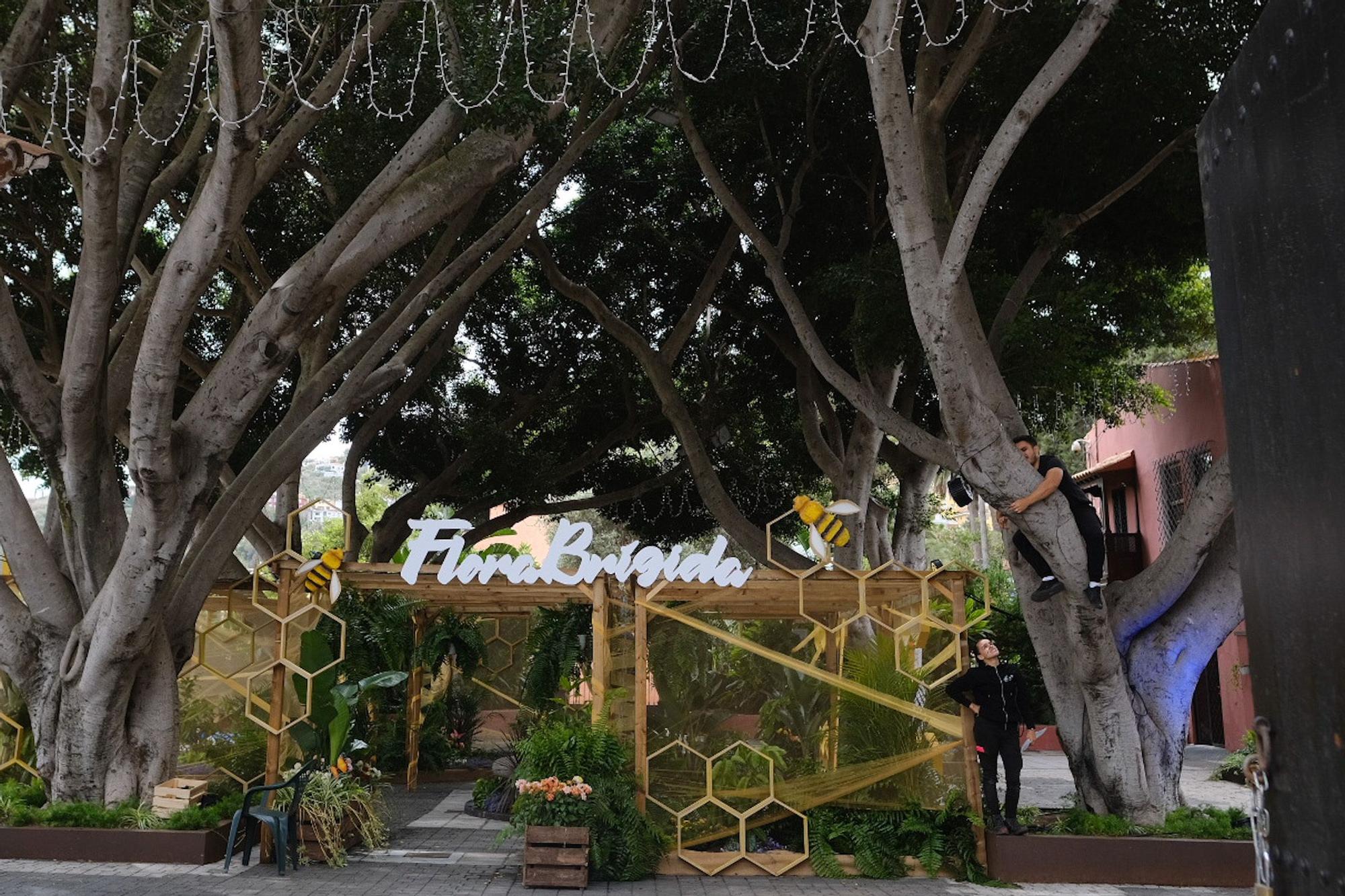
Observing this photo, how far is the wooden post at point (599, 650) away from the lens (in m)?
10.8

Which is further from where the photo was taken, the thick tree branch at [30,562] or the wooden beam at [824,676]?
the thick tree branch at [30,562]

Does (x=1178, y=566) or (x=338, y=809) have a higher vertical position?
(x=1178, y=566)

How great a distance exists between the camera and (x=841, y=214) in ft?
52.3

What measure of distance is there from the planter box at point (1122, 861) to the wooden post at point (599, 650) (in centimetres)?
381

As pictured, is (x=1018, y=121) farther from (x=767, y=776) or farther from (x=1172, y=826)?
(x=1172, y=826)

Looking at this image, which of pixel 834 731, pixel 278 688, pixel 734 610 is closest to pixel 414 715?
pixel 278 688

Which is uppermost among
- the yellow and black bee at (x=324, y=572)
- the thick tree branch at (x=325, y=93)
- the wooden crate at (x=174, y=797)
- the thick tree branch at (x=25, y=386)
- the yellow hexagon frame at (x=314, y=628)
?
the thick tree branch at (x=325, y=93)

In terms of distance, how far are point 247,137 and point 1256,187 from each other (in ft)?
28.4

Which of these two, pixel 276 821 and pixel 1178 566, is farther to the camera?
pixel 1178 566

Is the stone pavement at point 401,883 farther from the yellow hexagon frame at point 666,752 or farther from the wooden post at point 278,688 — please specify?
the wooden post at point 278,688

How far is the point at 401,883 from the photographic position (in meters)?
9.61

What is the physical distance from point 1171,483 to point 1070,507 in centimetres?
1414

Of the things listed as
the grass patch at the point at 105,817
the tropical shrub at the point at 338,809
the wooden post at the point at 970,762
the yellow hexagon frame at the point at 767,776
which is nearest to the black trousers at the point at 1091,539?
the wooden post at the point at 970,762

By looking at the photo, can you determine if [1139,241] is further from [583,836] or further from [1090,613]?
[583,836]
